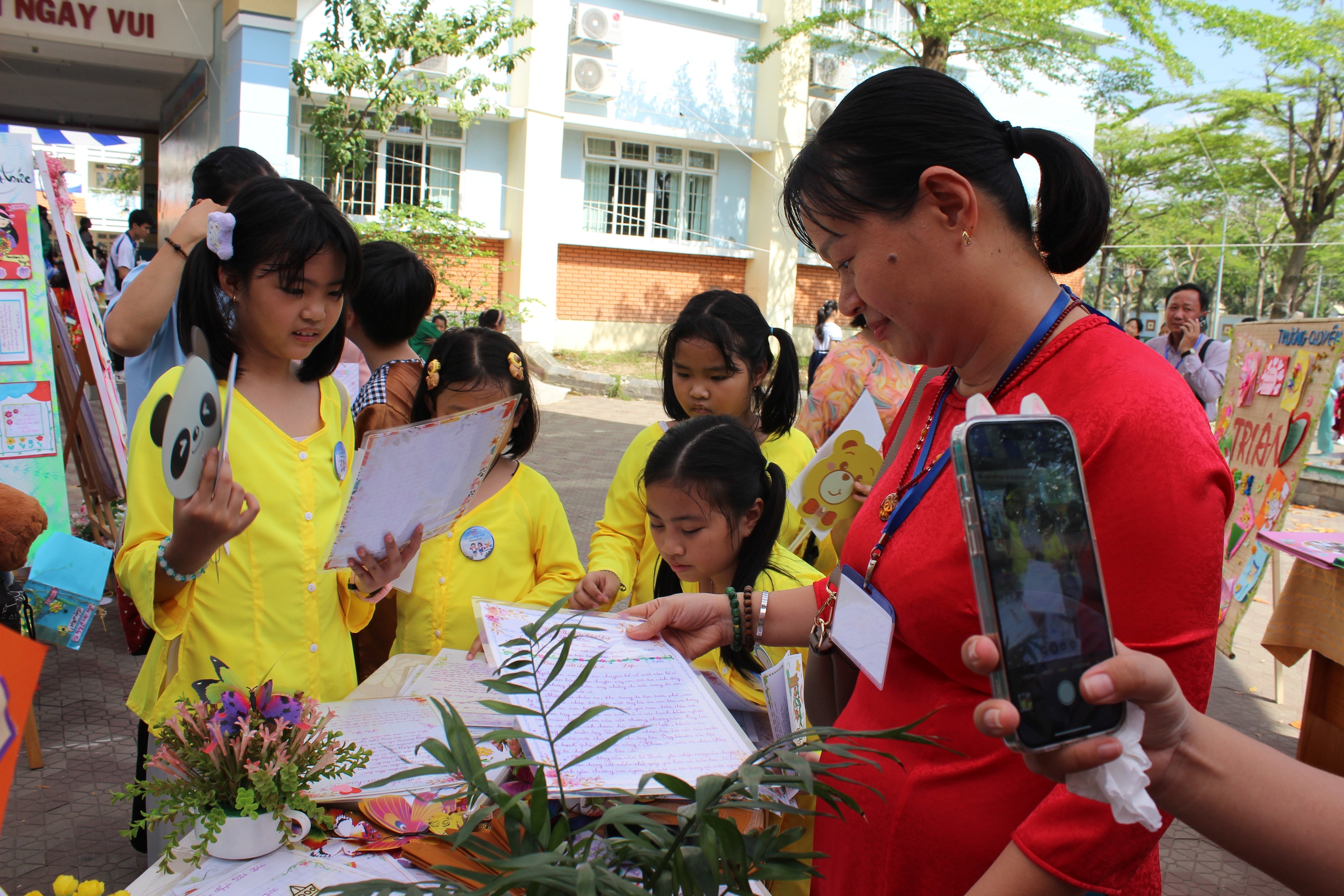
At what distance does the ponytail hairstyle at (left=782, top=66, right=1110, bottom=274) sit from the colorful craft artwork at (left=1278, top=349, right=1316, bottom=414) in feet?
11.4

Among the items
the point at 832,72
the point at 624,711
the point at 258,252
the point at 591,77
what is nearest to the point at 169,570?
the point at 258,252

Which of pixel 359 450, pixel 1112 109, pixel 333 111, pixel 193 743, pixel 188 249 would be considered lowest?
pixel 193 743

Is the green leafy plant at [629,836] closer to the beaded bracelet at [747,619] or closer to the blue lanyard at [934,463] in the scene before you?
the blue lanyard at [934,463]

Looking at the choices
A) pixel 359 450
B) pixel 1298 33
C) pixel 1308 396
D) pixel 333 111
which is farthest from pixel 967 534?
pixel 1298 33

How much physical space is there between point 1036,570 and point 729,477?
142 centimetres

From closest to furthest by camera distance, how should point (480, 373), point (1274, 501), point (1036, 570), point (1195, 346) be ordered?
point (1036, 570) < point (480, 373) < point (1274, 501) < point (1195, 346)

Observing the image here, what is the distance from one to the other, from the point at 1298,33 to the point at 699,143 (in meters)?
10.5

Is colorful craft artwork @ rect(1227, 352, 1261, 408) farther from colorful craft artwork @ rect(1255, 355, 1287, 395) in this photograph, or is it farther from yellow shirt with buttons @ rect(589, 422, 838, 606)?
yellow shirt with buttons @ rect(589, 422, 838, 606)

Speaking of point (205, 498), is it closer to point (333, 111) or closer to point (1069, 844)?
point (1069, 844)

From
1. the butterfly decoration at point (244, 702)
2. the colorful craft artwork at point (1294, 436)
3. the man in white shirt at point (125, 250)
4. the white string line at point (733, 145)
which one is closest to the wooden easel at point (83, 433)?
the butterfly decoration at point (244, 702)

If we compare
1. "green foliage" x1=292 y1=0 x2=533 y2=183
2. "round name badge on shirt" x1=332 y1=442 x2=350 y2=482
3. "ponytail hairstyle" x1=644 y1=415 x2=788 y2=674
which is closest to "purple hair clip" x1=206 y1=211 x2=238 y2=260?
"round name badge on shirt" x1=332 y1=442 x2=350 y2=482

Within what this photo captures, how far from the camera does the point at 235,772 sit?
127cm

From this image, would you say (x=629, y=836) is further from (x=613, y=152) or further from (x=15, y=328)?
(x=613, y=152)

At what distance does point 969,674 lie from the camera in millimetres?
1060
